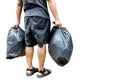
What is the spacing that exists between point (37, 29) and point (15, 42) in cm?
43

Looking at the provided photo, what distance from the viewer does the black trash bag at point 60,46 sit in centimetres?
630

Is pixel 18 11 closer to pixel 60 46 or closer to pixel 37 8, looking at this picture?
pixel 37 8

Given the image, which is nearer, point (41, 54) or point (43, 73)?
point (41, 54)

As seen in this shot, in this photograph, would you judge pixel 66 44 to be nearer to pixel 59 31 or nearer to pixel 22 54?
pixel 59 31

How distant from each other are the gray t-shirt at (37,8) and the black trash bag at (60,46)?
0.26 metres

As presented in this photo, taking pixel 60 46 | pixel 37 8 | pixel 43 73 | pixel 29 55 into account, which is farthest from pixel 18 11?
pixel 43 73

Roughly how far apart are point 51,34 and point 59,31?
0.13m

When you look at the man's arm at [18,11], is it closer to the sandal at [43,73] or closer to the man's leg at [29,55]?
the man's leg at [29,55]

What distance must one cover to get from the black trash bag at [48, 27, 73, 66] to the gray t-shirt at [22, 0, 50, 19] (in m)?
0.26

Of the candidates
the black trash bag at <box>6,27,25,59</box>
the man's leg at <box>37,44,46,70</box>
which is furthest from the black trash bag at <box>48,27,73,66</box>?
the black trash bag at <box>6,27,25,59</box>

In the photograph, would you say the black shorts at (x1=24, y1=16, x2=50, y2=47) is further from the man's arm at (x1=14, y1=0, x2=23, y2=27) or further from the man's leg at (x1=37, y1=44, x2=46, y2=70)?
the man's arm at (x1=14, y1=0, x2=23, y2=27)

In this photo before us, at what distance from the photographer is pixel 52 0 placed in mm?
6316

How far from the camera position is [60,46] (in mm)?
6309

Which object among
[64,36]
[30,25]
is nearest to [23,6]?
[30,25]
